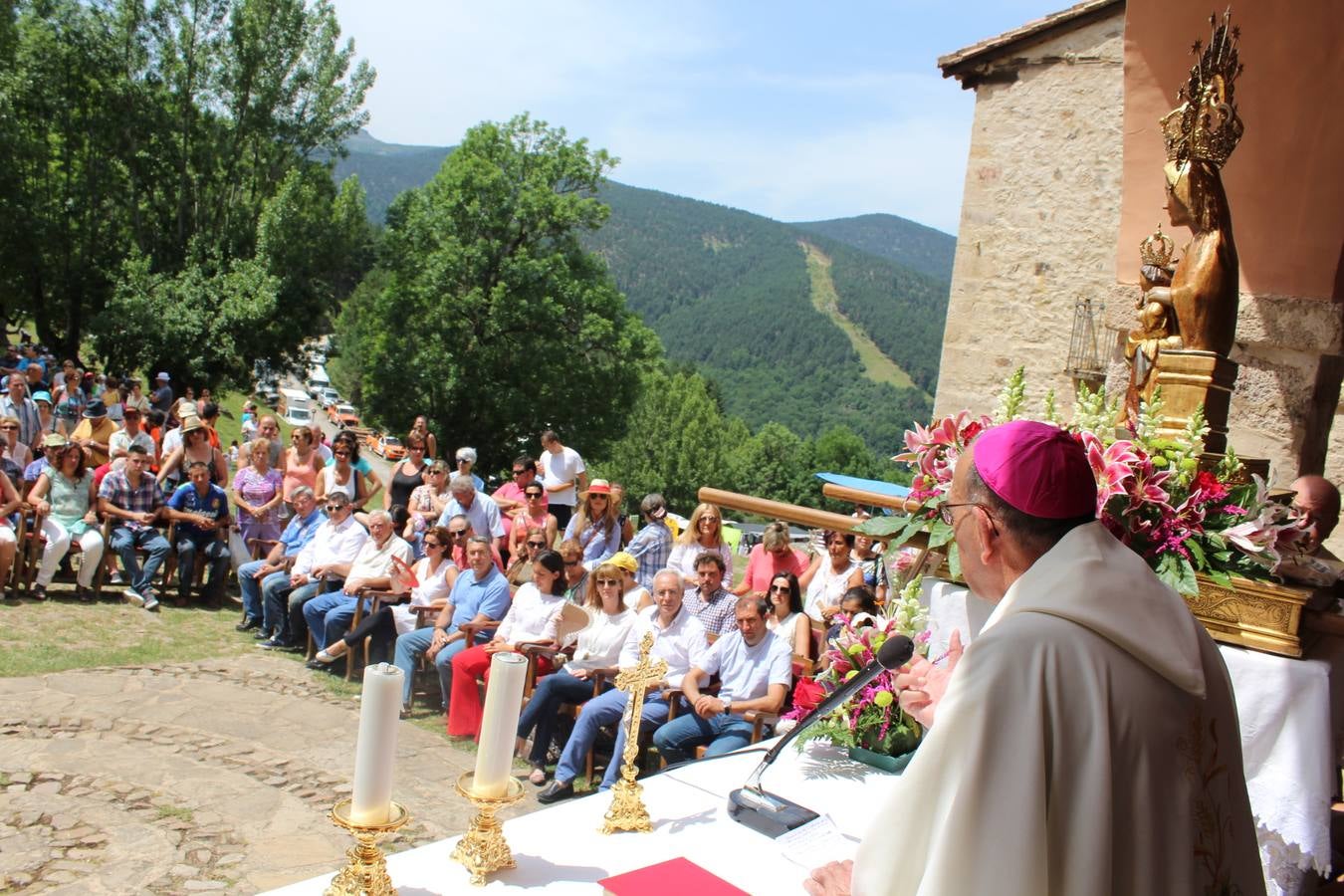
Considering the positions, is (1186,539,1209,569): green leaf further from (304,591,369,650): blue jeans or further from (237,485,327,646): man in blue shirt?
(237,485,327,646): man in blue shirt

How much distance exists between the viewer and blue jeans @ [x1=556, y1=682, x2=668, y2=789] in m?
5.87

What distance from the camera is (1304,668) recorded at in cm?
295

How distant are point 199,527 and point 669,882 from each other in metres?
8.25

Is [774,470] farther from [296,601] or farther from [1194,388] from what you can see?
[1194,388]

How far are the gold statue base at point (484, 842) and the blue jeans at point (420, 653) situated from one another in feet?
14.4

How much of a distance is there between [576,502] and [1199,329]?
25.3ft

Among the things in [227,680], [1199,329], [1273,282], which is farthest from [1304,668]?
[227,680]

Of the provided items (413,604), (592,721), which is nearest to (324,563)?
(413,604)

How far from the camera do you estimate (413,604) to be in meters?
7.66

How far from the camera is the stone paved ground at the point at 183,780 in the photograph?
14.7 feet

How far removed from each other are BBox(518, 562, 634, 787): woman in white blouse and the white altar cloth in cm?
286

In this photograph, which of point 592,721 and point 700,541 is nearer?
point 592,721

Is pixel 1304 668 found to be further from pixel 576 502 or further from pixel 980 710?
pixel 576 502

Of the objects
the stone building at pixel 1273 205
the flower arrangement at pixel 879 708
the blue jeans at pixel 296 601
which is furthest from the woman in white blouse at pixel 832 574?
the blue jeans at pixel 296 601
